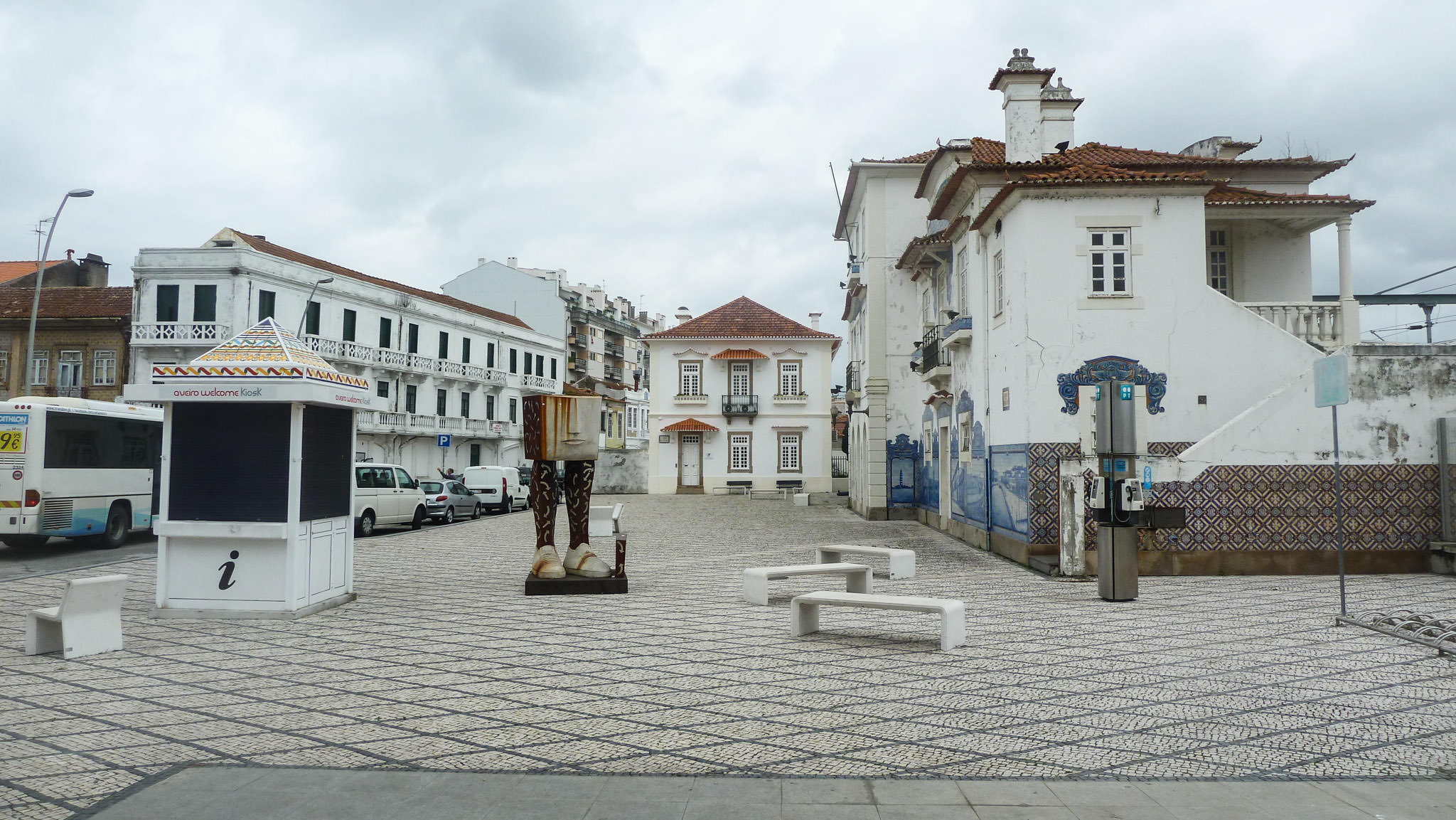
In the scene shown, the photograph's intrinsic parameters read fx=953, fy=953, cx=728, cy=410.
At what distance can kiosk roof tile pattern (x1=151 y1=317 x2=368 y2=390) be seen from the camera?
9609 millimetres

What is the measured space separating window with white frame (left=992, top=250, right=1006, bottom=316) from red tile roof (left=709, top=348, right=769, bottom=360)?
27.5 m

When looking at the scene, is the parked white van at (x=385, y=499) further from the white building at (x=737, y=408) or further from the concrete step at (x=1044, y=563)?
the white building at (x=737, y=408)

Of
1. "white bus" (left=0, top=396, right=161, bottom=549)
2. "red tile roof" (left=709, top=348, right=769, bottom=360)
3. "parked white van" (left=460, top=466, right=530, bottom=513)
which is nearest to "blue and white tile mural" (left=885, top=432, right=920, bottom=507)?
"parked white van" (left=460, top=466, right=530, bottom=513)

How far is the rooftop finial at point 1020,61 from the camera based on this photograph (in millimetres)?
17875

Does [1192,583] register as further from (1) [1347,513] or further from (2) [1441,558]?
(2) [1441,558]

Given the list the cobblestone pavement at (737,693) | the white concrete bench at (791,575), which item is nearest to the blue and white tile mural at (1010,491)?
the cobblestone pavement at (737,693)

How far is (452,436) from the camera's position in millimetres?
51281

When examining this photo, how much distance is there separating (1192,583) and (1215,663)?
18.7ft

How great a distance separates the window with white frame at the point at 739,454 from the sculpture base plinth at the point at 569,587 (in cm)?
3227

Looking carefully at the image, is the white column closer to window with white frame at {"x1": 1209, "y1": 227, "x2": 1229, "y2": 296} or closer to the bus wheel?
window with white frame at {"x1": 1209, "y1": 227, "x2": 1229, "y2": 296}

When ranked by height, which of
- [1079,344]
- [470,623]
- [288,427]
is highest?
[1079,344]

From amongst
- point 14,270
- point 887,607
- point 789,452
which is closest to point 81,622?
point 887,607

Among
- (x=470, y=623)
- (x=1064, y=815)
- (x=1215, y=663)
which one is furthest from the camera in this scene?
(x=470, y=623)

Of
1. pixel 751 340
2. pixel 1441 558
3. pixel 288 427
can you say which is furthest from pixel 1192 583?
pixel 751 340
